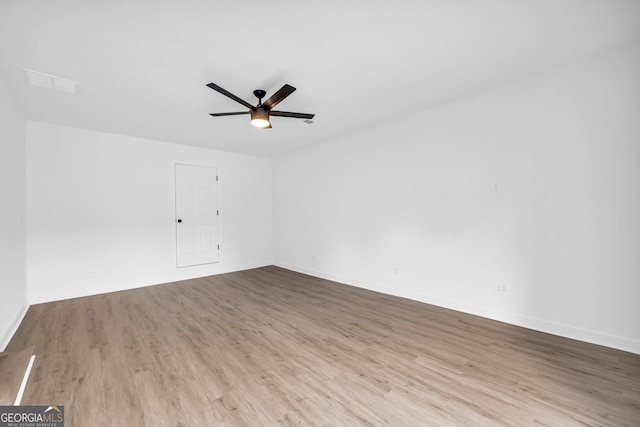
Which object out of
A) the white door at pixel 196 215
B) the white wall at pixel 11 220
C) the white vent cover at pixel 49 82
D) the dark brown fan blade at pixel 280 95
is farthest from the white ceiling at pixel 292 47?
the white door at pixel 196 215

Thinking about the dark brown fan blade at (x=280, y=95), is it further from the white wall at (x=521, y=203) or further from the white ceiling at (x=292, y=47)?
the white wall at (x=521, y=203)

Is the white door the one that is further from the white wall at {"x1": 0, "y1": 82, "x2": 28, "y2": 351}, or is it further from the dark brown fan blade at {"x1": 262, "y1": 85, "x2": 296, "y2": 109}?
the dark brown fan blade at {"x1": 262, "y1": 85, "x2": 296, "y2": 109}

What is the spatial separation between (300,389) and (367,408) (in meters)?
0.49

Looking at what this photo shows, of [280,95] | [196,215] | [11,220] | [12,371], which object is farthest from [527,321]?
[11,220]

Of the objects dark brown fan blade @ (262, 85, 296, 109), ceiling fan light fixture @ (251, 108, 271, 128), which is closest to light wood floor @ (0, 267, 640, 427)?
ceiling fan light fixture @ (251, 108, 271, 128)

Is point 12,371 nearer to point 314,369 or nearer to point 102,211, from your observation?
point 314,369

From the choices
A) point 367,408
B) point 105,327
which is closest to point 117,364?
point 105,327

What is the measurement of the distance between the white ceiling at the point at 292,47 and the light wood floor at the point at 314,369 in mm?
2603

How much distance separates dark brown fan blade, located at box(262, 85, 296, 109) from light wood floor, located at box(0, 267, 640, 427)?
2.43 metres

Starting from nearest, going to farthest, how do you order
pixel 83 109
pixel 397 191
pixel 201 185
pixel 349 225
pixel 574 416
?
pixel 574 416
pixel 83 109
pixel 397 191
pixel 349 225
pixel 201 185

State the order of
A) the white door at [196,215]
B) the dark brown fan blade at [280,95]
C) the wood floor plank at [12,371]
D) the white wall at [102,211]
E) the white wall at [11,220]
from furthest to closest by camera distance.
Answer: the white door at [196,215], the white wall at [102,211], the white wall at [11,220], the dark brown fan blade at [280,95], the wood floor plank at [12,371]

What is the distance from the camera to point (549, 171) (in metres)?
2.77

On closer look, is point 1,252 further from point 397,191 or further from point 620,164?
point 620,164

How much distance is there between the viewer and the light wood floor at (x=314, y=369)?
169 cm
